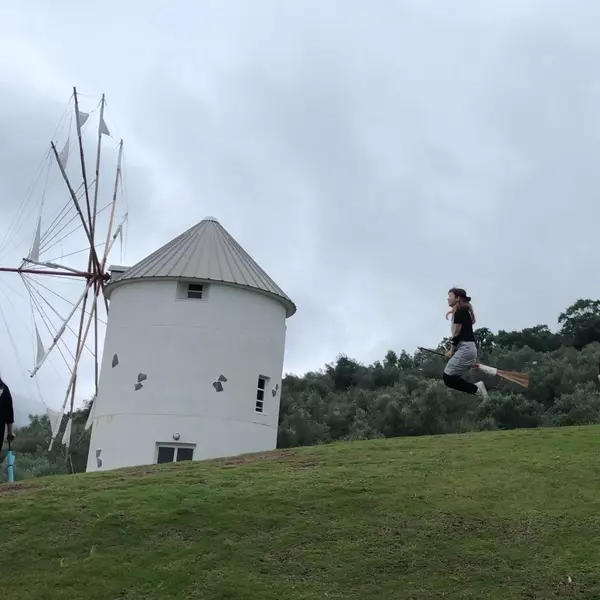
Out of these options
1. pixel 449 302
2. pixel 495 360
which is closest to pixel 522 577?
pixel 449 302

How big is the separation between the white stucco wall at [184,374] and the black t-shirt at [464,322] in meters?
15.0

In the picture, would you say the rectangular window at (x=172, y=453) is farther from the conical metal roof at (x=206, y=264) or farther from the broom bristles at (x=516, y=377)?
the broom bristles at (x=516, y=377)

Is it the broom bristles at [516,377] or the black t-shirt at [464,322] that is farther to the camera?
the broom bristles at [516,377]

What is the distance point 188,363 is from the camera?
91.3 feet

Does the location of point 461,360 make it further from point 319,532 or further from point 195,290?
point 195,290

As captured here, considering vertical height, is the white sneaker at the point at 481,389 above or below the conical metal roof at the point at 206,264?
below

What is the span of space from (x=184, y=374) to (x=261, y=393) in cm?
286

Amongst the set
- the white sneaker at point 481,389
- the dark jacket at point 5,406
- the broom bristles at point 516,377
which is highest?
the broom bristles at point 516,377

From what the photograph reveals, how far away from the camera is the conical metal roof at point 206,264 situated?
29.1 m

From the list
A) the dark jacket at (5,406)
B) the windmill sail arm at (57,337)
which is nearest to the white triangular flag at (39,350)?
the windmill sail arm at (57,337)

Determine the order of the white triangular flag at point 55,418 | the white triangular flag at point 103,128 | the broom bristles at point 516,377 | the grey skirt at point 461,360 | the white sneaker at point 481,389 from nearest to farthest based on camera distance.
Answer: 1. the grey skirt at point 461,360
2. the white sneaker at point 481,389
3. the broom bristles at point 516,377
4. the white triangular flag at point 55,418
5. the white triangular flag at point 103,128

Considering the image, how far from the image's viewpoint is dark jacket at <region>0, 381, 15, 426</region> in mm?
13797

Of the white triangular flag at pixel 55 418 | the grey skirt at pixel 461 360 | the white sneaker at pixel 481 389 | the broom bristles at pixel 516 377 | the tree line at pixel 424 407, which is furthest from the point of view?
the tree line at pixel 424 407

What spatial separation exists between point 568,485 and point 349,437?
3694cm
